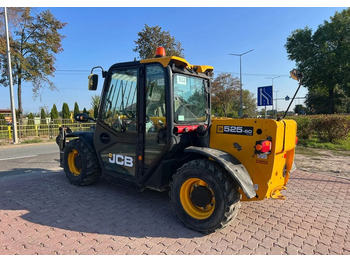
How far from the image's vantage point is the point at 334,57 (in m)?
24.3

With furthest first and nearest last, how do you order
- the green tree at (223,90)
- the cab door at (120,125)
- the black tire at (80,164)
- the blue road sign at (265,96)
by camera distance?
the green tree at (223,90), the blue road sign at (265,96), the black tire at (80,164), the cab door at (120,125)

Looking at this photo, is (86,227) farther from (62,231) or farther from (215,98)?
(215,98)

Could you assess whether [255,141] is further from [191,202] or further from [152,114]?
[152,114]

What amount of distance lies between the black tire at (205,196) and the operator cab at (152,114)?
1.40 feet

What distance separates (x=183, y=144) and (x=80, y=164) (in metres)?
2.34

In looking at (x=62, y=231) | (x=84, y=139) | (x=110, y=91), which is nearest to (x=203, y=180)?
(x=62, y=231)

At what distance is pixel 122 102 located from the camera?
3893 millimetres

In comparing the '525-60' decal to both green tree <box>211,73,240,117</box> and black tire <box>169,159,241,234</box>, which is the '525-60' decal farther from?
green tree <box>211,73,240,117</box>

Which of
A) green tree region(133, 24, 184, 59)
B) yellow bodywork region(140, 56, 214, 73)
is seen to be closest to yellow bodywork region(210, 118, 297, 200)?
yellow bodywork region(140, 56, 214, 73)

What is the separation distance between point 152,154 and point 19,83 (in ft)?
55.3

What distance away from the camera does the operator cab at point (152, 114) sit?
3.37 metres

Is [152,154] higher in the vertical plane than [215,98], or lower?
lower

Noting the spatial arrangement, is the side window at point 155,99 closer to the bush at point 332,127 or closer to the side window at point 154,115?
the side window at point 154,115

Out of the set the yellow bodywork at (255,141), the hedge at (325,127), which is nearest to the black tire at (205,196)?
the yellow bodywork at (255,141)
